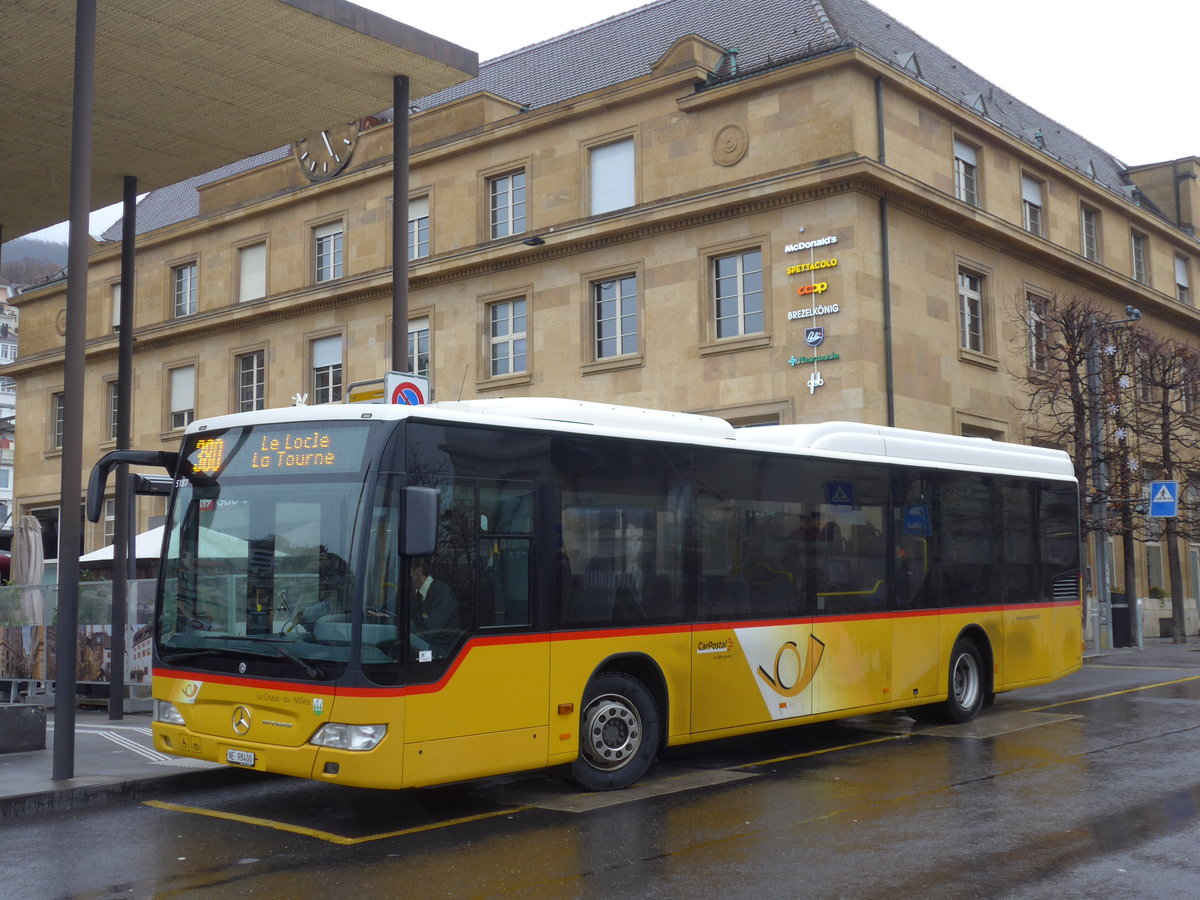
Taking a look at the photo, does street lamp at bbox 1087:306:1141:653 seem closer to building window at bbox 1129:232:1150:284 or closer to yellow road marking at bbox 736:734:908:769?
building window at bbox 1129:232:1150:284

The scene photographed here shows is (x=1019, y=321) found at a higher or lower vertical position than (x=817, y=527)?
higher

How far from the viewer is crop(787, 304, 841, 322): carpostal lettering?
941 inches

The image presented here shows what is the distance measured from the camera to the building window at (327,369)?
33.0 meters

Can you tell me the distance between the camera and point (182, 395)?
37.3m

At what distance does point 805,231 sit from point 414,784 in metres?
18.1

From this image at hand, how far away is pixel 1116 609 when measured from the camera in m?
27.0

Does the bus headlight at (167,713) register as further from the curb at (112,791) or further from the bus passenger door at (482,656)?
the bus passenger door at (482,656)

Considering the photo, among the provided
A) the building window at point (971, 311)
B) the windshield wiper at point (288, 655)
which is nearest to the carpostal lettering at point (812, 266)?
the building window at point (971, 311)

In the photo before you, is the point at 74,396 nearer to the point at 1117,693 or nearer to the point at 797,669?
the point at 797,669

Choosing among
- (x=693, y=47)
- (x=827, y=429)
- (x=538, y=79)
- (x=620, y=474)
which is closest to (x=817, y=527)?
(x=827, y=429)

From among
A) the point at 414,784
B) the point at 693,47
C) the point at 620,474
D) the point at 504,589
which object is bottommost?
the point at 414,784

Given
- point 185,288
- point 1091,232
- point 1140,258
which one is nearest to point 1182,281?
point 1140,258

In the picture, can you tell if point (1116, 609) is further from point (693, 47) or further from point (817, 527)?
point (817, 527)

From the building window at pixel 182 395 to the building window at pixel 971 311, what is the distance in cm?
2113
